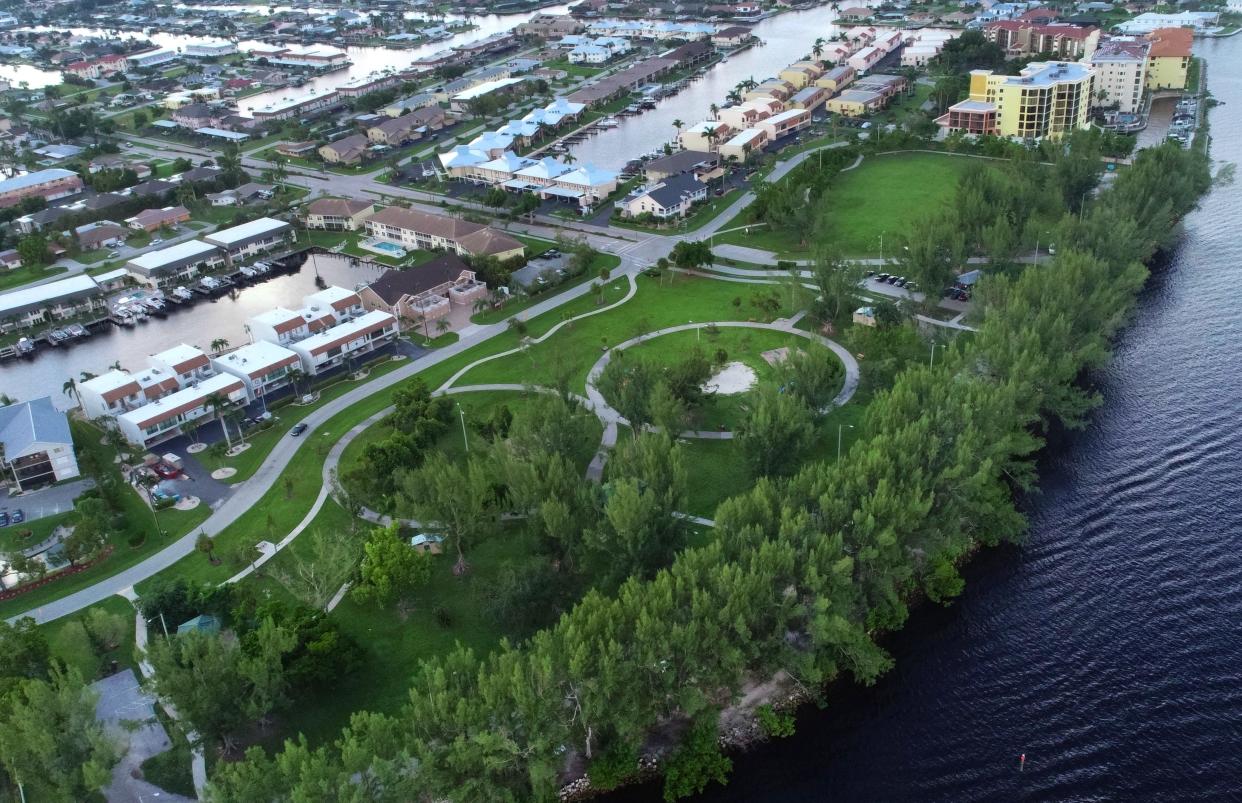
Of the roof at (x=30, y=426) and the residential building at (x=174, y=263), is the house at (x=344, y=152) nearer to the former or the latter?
the residential building at (x=174, y=263)

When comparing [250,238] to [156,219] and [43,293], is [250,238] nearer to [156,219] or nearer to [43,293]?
[156,219]

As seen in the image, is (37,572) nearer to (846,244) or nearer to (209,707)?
(209,707)

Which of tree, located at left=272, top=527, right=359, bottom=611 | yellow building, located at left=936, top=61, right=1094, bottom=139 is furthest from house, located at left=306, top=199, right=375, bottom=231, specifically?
yellow building, located at left=936, top=61, right=1094, bottom=139

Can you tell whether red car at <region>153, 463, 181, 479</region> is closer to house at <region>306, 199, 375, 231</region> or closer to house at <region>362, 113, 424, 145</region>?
house at <region>306, 199, 375, 231</region>

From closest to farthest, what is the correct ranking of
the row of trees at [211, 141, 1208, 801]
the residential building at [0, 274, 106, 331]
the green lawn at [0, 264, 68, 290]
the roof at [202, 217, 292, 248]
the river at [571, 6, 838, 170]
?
1. the row of trees at [211, 141, 1208, 801]
2. the residential building at [0, 274, 106, 331]
3. the green lawn at [0, 264, 68, 290]
4. the roof at [202, 217, 292, 248]
5. the river at [571, 6, 838, 170]

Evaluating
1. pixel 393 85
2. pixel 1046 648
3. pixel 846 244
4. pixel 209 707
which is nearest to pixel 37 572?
pixel 209 707

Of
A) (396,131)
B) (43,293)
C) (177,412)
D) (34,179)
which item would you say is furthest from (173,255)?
(396,131)

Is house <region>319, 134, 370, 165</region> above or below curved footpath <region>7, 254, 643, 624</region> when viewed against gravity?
above
